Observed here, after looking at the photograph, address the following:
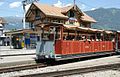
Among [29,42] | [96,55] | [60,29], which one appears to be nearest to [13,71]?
[60,29]

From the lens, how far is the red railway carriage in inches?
797

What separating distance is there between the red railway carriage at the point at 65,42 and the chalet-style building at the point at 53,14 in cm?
3309

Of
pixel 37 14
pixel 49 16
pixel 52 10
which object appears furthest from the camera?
pixel 37 14

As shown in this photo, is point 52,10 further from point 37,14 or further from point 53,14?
point 37,14

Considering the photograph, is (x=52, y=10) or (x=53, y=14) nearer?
(x=53, y=14)

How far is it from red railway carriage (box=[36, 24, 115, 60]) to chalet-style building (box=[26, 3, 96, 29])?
33.1m

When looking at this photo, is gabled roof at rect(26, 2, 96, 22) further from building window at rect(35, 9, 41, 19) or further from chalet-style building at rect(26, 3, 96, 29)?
building window at rect(35, 9, 41, 19)

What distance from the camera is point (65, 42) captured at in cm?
2073

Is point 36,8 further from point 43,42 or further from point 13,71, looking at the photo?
point 13,71

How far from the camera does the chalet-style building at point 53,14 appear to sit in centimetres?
5854

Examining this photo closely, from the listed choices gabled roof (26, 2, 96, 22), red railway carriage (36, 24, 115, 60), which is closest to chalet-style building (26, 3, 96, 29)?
gabled roof (26, 2, 96, 22)

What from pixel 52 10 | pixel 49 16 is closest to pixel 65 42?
pixel 49 16

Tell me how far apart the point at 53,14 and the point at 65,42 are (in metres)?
38.2

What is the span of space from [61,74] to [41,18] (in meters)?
45.5
